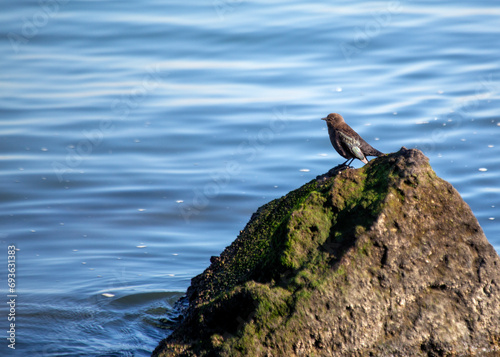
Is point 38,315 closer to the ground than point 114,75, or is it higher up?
closer to the ground

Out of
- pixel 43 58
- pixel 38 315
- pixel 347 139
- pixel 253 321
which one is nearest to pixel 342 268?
pixel 253 321

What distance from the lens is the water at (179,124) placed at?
757 cm

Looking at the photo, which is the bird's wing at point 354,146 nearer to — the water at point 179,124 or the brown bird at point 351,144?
the brown bird at point 351,144

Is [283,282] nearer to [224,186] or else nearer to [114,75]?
[224,186]

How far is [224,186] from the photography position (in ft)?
33.5

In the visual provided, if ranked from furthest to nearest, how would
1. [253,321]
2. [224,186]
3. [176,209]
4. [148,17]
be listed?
[148,17] < [224,186] < [176,209] < [253,321]

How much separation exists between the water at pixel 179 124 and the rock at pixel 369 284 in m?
1.82

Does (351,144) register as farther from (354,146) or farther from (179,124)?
(179,124)

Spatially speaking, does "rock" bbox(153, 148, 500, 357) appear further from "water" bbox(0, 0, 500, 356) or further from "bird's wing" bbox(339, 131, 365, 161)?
"water" bbox(0, 0, 500, 356)

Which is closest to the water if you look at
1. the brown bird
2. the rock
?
the rock

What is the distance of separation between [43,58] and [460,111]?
32.8ft

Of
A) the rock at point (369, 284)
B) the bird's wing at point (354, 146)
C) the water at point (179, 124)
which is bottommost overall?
the rock at point (369, 284)

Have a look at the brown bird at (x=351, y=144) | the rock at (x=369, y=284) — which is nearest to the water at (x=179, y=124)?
the rock at (x=369, y=284)

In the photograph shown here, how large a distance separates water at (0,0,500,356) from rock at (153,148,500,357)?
182 cm
